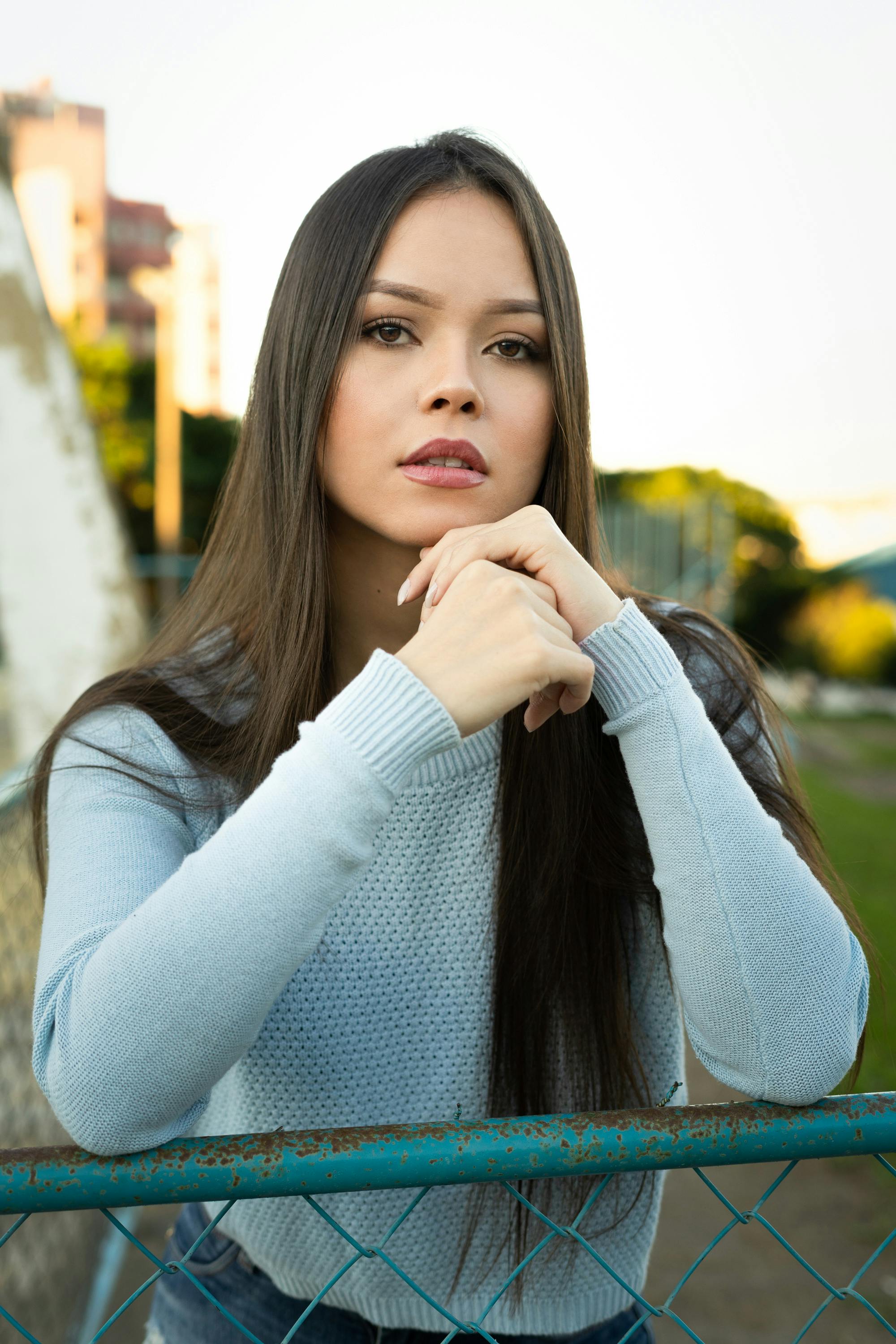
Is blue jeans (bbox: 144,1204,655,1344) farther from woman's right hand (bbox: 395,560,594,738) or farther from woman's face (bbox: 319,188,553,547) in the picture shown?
woman's face (bbox: 319,188,553,547)

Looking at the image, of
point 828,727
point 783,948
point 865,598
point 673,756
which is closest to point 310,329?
point 673,756

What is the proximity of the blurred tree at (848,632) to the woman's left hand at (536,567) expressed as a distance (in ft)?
86.4

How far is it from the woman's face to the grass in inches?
26.2

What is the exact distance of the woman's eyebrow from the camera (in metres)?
1.46

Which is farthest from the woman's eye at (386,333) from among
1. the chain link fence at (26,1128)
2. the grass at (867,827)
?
the chain link fence at (26,1128)

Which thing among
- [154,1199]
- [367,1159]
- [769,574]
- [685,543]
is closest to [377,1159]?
[367,1159]

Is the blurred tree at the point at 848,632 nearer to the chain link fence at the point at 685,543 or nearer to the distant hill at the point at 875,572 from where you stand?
the distant hill at the point at 875,572

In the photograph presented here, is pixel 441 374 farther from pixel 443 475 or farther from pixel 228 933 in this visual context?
pixel 228 933

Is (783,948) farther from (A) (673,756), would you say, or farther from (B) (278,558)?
(B) (278,558)

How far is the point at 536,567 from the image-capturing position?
4.39 ft

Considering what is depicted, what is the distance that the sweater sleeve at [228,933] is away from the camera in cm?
105

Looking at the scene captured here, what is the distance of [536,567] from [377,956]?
540 millimetres

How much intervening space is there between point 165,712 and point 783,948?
0.83 meters

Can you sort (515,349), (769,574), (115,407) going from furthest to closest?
1. (769,574)
2. (115,407)
3. (515,349)
